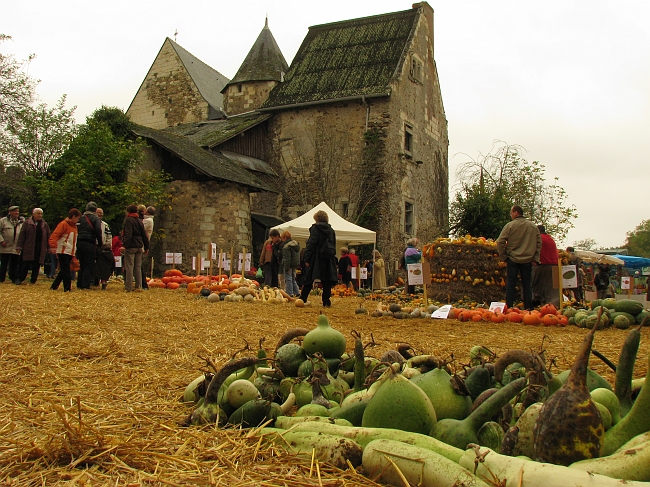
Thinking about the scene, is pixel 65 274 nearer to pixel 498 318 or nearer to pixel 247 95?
pixel 498 318

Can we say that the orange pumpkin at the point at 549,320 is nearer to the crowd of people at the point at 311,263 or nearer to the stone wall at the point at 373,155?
the crowd of people at the point at 311,263

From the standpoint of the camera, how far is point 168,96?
32969 mm

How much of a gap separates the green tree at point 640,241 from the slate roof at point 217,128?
58.3 meters

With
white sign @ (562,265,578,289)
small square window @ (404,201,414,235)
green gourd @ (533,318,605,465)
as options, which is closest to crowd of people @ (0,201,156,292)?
white sign @ (562,265,578,289)

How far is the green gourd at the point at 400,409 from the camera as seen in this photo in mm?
Result: 1976

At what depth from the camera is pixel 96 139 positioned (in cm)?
2020

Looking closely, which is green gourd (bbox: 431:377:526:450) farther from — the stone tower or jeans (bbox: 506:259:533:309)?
the stone tower

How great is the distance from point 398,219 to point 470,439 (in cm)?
2450

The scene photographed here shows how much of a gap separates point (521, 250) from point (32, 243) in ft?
31.3

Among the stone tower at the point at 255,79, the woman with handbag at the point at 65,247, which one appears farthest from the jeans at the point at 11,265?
the stone tower at the point at 255,79

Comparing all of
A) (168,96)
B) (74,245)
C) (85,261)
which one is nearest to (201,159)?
(85,261)

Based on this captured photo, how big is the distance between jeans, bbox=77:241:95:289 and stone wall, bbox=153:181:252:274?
10270 millimetres

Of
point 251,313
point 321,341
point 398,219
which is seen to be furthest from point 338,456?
point 398,219

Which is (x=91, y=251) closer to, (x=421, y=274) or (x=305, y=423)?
(x=421, y=274)
